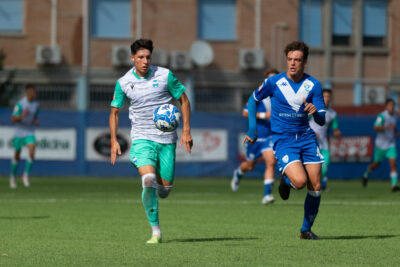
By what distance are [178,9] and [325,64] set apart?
262 inches

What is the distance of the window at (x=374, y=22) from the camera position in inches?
1601

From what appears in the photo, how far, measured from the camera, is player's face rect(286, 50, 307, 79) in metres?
10.2

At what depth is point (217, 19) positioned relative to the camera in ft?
129

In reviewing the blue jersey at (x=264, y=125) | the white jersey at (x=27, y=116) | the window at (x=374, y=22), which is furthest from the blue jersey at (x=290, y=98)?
the window at (x=374, y=22)

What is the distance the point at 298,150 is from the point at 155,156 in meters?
1.57

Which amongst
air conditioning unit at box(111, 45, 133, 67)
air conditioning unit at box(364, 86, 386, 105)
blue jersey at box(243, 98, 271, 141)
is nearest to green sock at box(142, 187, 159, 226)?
blue jersey at box(243, 98, 271, 141)

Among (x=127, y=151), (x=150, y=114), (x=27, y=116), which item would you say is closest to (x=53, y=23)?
(x=127, y=151)

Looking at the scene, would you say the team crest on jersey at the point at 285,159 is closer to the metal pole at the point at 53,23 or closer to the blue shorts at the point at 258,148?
the blue shorts at the point at 258,148

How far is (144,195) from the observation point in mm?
10086

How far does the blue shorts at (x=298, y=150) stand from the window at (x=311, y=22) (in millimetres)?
29579

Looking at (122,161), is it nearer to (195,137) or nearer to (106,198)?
(195,137)

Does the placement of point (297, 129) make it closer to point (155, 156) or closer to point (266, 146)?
point (155, 156)

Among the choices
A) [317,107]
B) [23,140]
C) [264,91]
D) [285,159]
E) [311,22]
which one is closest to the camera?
[317,107]

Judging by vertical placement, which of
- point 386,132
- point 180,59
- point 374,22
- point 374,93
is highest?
point 374,22
